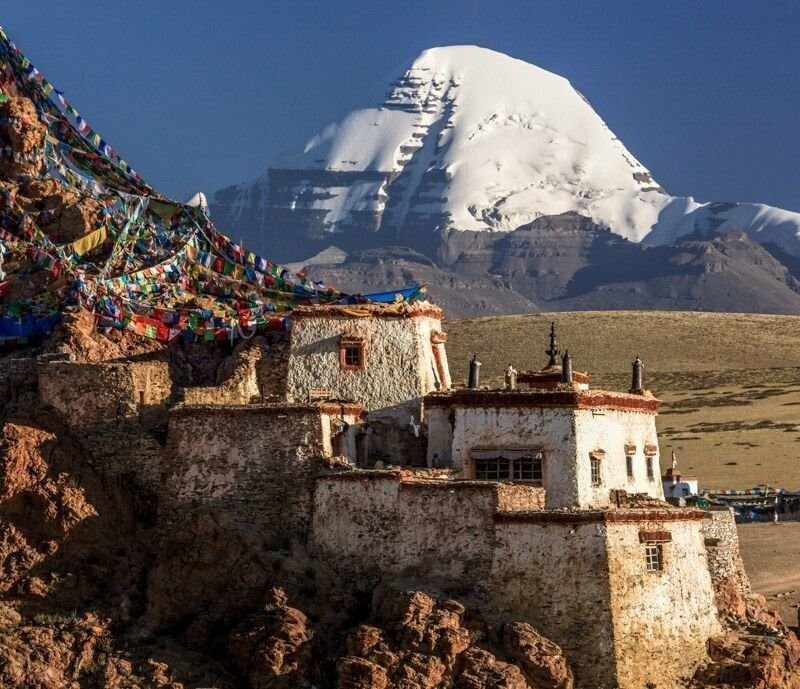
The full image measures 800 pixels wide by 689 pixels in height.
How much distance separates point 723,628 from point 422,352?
11.4 m

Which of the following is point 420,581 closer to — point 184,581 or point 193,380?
point 184,581

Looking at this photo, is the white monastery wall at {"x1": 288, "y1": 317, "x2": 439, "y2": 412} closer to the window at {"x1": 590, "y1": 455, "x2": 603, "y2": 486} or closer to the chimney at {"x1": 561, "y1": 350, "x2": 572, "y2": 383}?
the chimney at {"x1": 561, "y1": 350, "x2": 572, "y2": 383}

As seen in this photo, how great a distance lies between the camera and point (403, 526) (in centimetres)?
4934

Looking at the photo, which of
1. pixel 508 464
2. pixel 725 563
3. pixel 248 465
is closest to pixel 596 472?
pixel 508 464

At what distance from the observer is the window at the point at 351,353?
5600cm

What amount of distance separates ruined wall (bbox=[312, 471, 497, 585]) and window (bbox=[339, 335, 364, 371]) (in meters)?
6.36

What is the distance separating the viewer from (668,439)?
103875 millimetres

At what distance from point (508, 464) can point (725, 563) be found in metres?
7.75

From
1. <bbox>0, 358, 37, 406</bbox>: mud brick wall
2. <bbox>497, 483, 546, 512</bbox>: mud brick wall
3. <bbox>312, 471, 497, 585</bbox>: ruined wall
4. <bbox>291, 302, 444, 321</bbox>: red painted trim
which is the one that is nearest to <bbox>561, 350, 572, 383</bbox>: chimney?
<bbox>497, 483, 546, 512</bbox>: mud brick wall

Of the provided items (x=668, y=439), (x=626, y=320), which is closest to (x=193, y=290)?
(x=668, y=439)

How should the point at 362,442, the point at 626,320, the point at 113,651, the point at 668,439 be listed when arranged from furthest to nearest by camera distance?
the point at 626,320, the point at 668,439, the point at 362,442, the point at 113,651

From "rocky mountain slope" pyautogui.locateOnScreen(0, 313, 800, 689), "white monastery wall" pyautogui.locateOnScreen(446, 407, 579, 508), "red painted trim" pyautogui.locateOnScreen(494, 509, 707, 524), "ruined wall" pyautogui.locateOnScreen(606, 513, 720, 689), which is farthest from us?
"white monastery wall" pyautogui.locateOnScreen(446, 407, 579, 508)

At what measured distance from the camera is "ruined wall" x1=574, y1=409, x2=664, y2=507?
169 ft

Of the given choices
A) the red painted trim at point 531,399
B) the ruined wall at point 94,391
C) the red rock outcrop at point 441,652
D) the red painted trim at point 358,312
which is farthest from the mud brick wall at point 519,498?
the ruined wall at point 94,391
